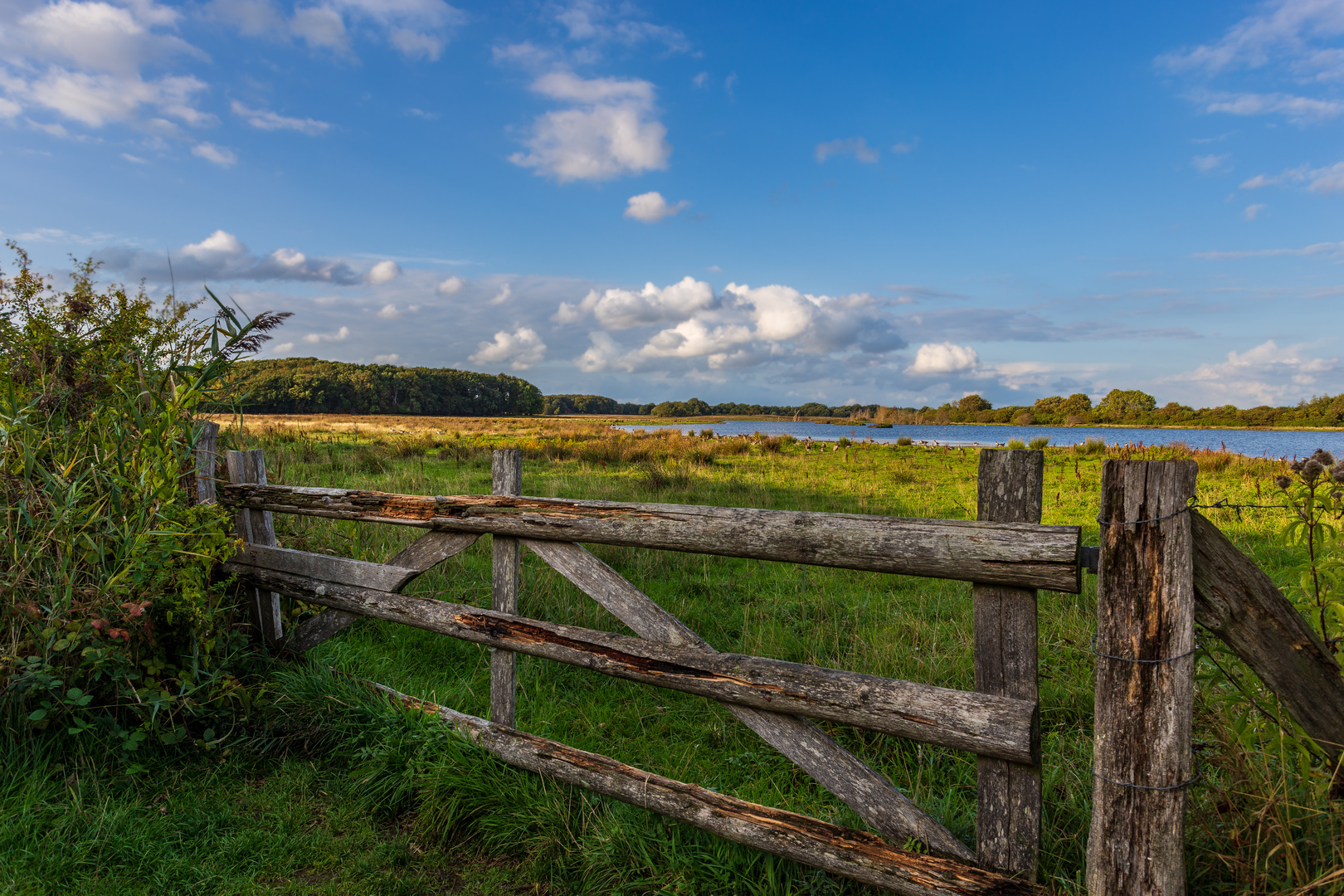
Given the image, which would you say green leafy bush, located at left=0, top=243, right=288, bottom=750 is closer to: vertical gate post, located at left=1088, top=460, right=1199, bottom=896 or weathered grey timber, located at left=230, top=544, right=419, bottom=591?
weathered grey timber, located at left=230, top=544, right=419, bottom=591

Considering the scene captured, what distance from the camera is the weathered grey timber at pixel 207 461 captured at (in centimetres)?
433

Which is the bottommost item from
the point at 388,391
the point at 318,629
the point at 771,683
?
the point at 318,629

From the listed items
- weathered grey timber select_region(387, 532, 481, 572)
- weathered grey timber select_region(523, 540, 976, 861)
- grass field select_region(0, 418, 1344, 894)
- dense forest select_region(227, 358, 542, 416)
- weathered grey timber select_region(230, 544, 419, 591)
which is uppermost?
dense forest select_region(227, 358, 542, 416)

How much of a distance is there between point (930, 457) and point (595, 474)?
1417cm

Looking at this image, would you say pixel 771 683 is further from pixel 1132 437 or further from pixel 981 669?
pixel 1132 437

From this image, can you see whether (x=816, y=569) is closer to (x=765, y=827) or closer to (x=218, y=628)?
(x=765, y=827)

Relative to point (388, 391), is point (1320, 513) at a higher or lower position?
lower

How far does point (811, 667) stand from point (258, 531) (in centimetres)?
413

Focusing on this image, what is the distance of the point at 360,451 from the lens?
16.8 m

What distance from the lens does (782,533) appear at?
2.71m

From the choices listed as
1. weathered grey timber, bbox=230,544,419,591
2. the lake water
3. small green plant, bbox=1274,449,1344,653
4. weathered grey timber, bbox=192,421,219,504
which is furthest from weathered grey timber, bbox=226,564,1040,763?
the lake water

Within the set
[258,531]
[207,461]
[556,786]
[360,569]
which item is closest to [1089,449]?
[556,786]

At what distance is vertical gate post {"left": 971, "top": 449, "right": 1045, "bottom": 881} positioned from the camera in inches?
89.7

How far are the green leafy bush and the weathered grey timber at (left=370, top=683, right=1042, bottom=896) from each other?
171cm
